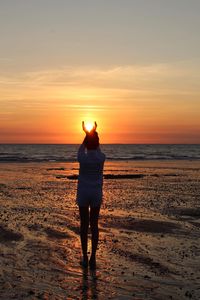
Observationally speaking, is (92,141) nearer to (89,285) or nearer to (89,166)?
(89,166)

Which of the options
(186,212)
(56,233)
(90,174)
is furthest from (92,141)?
(186,212)

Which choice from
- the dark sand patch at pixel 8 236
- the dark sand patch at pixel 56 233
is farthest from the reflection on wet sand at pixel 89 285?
the dark sand patch at pixel 8 236

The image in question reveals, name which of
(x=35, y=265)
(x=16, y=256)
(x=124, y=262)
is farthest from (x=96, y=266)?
(x=16, y=256)

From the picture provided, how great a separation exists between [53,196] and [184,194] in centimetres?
672

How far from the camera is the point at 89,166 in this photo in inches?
331

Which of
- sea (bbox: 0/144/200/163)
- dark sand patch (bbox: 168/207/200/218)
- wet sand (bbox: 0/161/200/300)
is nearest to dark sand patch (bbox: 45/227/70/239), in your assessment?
wet sand (bbox: 0/161/200/300)

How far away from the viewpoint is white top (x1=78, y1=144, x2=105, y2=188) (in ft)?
27.5

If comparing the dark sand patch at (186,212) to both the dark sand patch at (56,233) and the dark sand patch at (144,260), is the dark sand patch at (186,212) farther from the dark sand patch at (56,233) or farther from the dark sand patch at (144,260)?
the dark sand patch at (144,260)

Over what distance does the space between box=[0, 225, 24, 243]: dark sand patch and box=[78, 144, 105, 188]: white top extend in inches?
121

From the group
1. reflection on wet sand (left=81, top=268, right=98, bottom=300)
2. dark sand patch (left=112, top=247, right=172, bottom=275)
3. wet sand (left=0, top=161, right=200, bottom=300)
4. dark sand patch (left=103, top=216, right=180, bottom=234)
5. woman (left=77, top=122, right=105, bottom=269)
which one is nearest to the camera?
reflection on wet sand (left=81, top=268, right=98, bottom=300)

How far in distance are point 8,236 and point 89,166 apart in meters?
3.72

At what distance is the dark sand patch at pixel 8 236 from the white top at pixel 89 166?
306cm

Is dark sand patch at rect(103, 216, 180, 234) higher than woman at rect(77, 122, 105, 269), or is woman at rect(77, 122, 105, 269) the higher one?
woman at rect(77, 122, 105, 269)

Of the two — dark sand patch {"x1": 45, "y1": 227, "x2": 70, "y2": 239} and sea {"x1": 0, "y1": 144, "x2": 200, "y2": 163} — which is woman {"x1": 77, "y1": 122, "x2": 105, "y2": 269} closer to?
dark sand patch {"x1": 45, "y1": 227, "x2": 70, "y2": 239}
